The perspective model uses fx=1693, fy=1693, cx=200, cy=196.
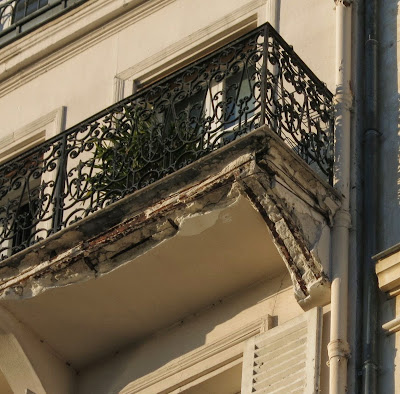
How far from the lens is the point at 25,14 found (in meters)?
14.6

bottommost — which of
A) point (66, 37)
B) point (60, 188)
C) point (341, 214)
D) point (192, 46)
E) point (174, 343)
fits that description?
point (174, 343)

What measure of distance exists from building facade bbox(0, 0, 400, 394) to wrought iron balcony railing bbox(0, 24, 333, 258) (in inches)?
0.7

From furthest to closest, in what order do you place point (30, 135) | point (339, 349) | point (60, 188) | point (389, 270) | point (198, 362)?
point (30, 135) → point (60, 188) → point (198, 362) → point (389, 270) → point (339, 349)

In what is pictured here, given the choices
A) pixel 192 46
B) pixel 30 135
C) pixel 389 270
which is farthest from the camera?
pixel 30 135

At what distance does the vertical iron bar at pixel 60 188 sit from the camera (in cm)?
1127

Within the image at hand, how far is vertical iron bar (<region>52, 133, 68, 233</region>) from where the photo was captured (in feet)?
37.0

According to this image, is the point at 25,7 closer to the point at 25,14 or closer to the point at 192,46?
the point at 25,14

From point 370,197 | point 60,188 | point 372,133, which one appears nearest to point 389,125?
point 372,133

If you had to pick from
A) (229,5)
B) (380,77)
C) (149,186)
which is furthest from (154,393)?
(229,5)

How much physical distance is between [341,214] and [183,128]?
4.20ft

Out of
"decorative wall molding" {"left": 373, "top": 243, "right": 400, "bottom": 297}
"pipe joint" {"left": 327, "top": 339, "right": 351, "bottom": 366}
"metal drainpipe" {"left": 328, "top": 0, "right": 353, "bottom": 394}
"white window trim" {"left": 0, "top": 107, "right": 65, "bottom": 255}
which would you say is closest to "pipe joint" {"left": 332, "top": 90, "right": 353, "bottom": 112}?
"metal drainpipe" {"left": 328, "top": 0, "right": 353, "bottom": 394}

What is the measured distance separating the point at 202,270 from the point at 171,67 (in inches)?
99.1

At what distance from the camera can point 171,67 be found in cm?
1280

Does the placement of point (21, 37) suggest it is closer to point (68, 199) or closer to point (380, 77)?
point (68, 199)
